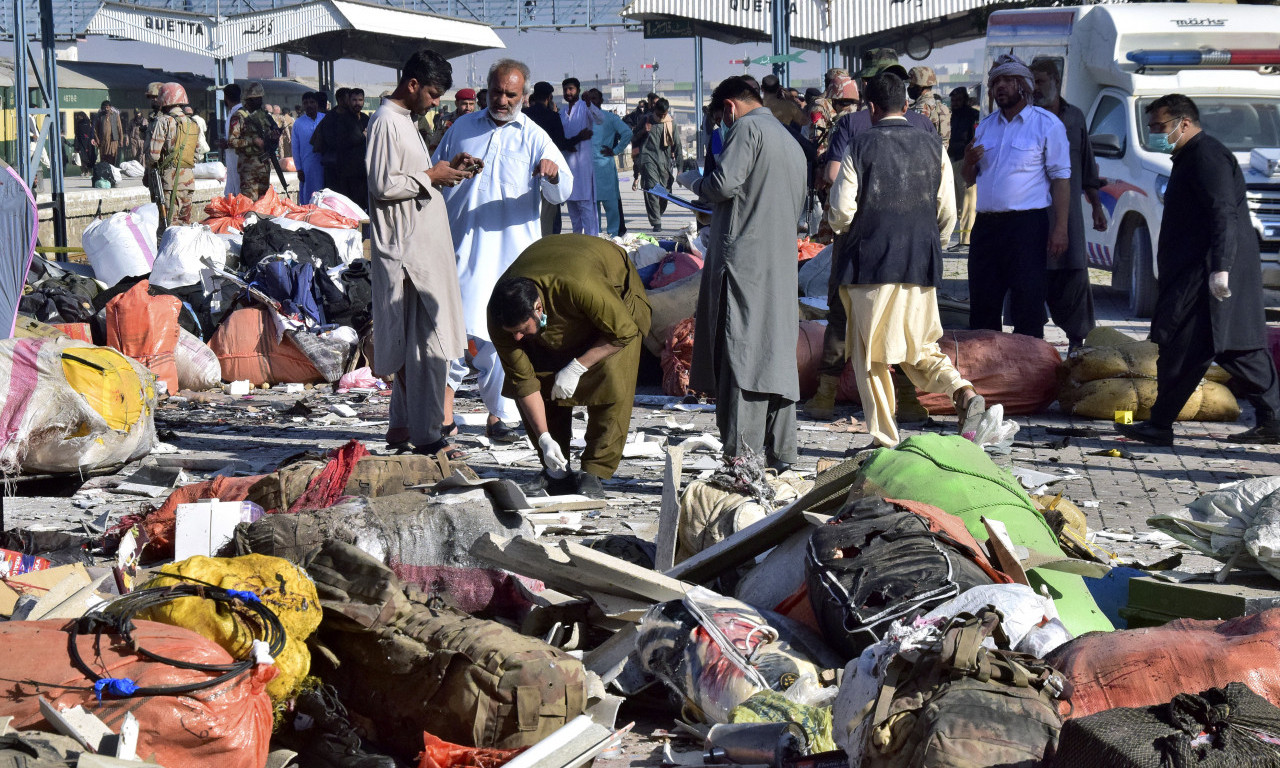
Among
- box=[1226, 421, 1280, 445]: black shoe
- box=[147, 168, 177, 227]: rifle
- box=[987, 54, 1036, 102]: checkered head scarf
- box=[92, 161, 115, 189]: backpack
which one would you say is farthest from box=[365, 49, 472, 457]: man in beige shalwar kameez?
box=[92, 161, 115, 189]: backpack

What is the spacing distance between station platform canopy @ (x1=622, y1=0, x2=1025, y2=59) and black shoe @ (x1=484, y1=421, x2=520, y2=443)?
17.0m

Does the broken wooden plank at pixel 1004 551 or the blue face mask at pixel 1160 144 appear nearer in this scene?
the broken wooden plank at pixel 1004 551

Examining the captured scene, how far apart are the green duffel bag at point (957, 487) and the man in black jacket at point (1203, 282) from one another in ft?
9.10

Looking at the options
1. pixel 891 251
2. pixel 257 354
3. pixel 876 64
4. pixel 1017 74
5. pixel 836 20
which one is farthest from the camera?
pixel 836 20

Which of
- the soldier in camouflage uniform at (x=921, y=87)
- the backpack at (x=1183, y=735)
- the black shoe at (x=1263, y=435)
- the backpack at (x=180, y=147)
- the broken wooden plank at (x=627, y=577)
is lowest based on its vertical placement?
the black shoe at (x=1263, y=435)

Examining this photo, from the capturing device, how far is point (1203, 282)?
7.07 meters

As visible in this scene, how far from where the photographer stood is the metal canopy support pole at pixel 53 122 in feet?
43.1

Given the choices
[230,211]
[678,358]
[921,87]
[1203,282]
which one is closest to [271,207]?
[230,211]

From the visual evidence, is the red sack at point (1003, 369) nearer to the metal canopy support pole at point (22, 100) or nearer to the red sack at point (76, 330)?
the red sack at point (76, 330)

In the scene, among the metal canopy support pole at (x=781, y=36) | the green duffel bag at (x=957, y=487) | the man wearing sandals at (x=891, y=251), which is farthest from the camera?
the metal canopy support pole at (x=781, y=36)

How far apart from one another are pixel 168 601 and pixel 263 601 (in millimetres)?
250

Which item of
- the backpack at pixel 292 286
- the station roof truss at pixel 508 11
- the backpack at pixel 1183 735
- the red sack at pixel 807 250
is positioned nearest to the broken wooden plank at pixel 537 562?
the backpack at pixel 1183 735

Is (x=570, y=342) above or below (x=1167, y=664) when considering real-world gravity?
above

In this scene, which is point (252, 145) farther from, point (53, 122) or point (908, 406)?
point (908, 406)
